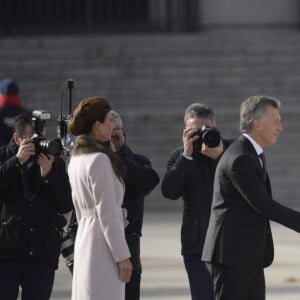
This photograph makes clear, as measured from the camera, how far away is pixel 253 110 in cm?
635

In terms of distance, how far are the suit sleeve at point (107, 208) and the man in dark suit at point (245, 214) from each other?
685mm

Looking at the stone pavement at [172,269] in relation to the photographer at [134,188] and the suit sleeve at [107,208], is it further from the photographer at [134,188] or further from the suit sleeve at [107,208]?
the suit sleeve at [107,208]

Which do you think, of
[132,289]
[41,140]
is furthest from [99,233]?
[132,289]

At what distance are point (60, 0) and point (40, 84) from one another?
12.1ft

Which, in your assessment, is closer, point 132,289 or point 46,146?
point 46,146

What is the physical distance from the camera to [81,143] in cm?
594

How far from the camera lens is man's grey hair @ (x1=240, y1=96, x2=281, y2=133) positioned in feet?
20.8

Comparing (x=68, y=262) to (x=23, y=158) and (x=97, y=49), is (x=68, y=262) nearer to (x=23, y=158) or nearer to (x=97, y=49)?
(x=23, y=158)

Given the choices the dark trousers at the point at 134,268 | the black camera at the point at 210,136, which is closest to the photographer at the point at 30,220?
the dark trousers at the point at 134,268

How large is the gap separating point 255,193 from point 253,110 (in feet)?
1.53

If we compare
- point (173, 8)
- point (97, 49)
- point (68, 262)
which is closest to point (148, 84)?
point (97, 49)

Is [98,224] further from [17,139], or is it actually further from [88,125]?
[17,139]

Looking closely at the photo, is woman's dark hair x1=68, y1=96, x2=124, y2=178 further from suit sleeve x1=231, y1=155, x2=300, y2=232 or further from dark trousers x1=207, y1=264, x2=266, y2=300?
dark trousers x1=207, y1=264, x2=266, y2=300

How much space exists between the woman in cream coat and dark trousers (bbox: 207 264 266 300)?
66cm
